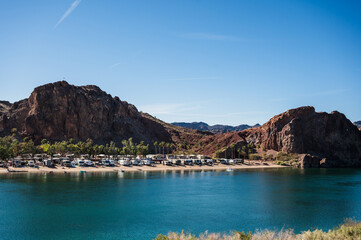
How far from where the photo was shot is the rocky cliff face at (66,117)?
549 ft

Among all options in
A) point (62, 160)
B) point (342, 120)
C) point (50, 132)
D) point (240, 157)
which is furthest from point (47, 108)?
point (342, 120)

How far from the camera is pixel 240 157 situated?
17662cm

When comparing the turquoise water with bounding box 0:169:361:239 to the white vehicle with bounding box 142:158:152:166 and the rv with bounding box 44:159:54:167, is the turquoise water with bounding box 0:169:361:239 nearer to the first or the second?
the rv with bounding box 44:159:54:167

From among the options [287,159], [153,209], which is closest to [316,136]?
[287,159]

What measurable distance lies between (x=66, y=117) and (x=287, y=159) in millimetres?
119417

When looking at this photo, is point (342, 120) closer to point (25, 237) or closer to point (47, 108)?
point (47, 108)

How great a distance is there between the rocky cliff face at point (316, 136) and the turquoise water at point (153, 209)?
105 metres

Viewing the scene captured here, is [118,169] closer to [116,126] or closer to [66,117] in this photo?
[66,117]

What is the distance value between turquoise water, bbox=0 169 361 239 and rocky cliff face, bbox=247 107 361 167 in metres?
105

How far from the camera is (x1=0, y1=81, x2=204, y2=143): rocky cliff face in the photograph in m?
167

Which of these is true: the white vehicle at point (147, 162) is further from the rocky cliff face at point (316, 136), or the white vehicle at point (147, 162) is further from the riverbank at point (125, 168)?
the rocky cliff face at point (316, 136)

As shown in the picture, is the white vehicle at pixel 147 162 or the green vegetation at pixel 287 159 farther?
the green vegetation at pixel 287 159

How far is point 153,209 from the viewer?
2010 inches

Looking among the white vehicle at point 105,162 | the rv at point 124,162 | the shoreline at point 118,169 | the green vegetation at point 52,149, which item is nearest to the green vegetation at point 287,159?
the shoreline at point 118,169
